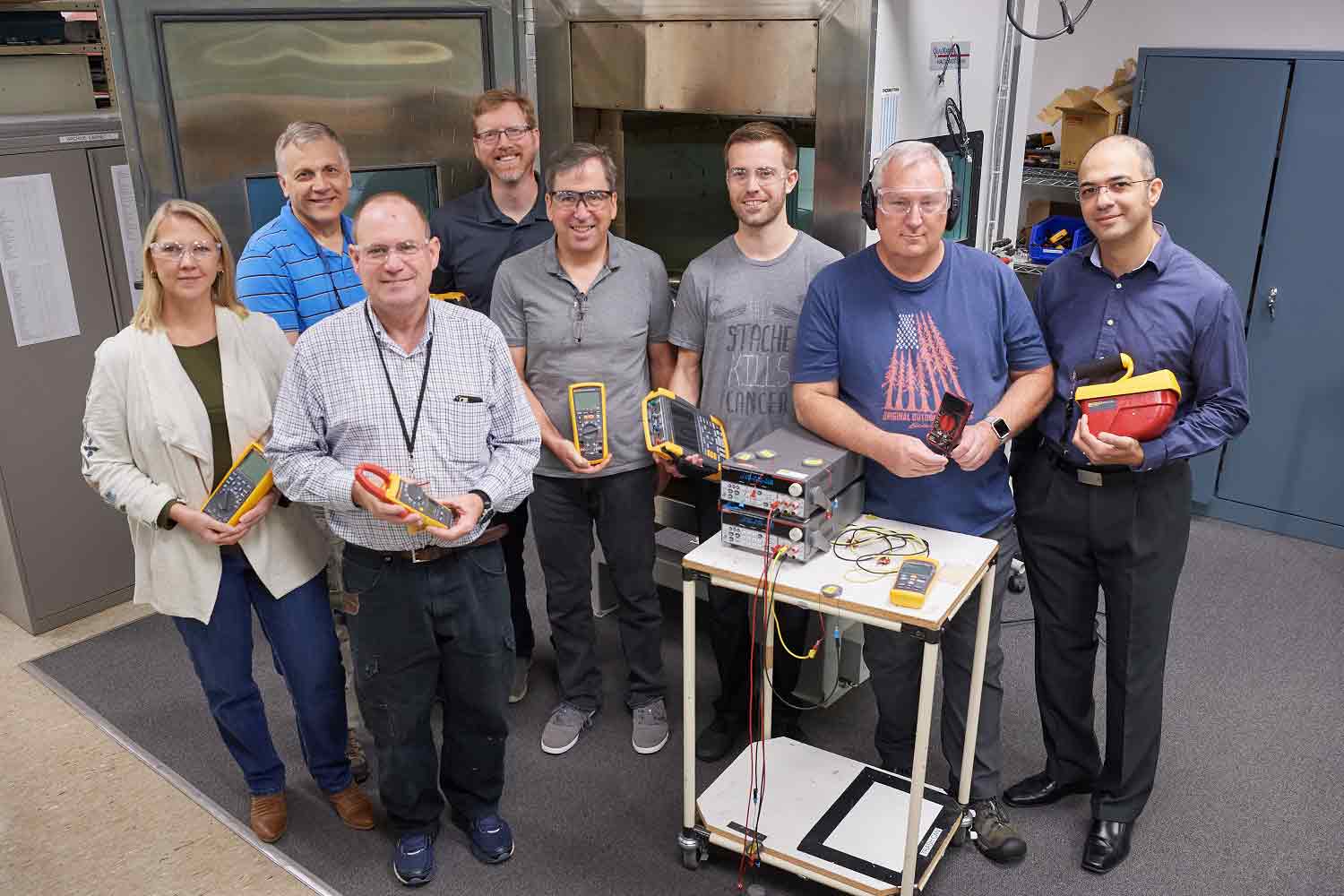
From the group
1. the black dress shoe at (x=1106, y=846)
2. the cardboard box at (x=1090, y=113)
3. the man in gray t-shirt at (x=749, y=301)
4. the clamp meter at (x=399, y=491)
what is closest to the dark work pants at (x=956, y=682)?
the black dress shoe at (x=1106, y=846)

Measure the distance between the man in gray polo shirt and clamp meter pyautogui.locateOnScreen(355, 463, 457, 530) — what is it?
62 cm

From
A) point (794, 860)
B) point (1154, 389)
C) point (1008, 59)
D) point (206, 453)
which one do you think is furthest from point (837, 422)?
point (1008, 59)

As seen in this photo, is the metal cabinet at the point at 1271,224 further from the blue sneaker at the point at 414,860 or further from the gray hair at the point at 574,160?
the blue sneaker at the point at 414,860

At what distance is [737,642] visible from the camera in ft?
9.56

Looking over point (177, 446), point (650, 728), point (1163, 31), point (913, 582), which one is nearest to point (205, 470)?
point (177, 446)

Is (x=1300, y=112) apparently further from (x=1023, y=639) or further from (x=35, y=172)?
(x=35, y=172)

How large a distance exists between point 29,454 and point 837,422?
2686 mm

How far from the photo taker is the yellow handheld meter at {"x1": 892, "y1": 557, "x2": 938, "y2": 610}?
209 cm

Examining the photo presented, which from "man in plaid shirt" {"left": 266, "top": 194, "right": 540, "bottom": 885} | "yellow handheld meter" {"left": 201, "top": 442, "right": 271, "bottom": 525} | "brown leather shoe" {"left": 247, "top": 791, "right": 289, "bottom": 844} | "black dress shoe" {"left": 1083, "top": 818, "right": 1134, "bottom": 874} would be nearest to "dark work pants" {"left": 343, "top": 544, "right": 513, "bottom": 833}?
"man in plaid shirt" {"left": 266, "top": 194, "right": 540, "bottom": 885}

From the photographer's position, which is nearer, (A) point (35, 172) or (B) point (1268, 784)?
(B) point (1268, 784)

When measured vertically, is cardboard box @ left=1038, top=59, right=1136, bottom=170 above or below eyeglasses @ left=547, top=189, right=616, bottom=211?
above

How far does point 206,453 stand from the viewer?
7.70 ft

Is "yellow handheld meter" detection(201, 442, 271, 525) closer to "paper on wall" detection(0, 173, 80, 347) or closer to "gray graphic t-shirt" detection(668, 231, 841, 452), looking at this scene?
"gray graphic t-shirt" detection(668, 231, 841, 452)

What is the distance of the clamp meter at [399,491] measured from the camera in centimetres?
210
